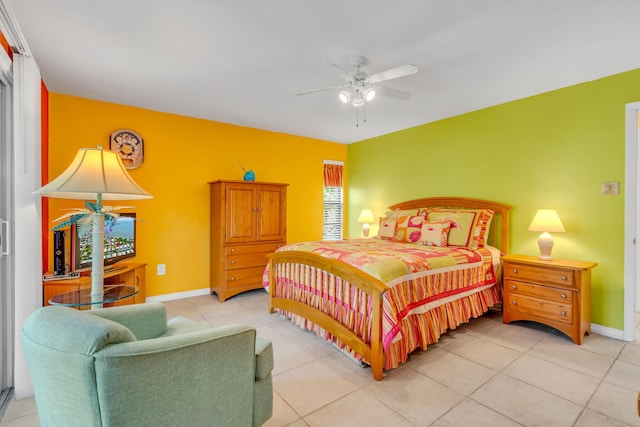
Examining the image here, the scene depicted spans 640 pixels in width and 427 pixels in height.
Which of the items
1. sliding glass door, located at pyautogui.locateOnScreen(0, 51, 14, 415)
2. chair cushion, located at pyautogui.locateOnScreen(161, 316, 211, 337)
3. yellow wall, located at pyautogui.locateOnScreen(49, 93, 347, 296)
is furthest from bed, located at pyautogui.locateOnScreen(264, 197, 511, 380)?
sliding glass door, located at pyautogui.locateOnScreen(0, 51, 14, 415)

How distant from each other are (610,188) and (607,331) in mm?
1389

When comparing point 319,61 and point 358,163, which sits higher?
point 319,61

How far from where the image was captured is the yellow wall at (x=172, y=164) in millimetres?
3406

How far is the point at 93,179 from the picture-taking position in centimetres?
149

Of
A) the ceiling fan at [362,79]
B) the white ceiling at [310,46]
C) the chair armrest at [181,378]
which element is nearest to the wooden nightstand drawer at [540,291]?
the white ceiling at [310,46]

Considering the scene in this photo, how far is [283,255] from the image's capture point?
126 inches

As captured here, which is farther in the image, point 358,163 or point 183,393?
point 358,163

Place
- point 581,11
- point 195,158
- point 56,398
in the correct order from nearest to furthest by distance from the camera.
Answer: point 56,398 → point 581,11 → point 195,158

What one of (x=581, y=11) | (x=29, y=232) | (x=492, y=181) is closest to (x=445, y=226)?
(x=492, y=181)

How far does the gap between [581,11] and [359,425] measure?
293 centimetres

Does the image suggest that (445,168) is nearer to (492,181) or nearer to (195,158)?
(492,181)

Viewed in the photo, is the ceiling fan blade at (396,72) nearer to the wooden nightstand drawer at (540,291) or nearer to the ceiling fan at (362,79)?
the ceiling fan at (362,79)

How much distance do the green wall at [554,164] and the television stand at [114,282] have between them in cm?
385

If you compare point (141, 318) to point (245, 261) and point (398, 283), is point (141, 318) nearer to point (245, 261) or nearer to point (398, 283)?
point (398, 283)
